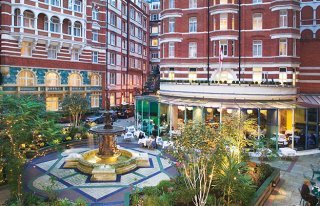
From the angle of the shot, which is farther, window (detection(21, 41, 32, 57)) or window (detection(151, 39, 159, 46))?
window (detection(151, 39, 159, 46))

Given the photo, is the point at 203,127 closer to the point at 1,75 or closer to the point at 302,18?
the point at 1,75

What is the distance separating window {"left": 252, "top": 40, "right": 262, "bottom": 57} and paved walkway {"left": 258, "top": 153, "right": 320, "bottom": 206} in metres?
14.3

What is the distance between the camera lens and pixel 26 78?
3669 centimetres

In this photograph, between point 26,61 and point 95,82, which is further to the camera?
point 95,82

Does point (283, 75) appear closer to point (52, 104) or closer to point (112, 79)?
point (112, 79)

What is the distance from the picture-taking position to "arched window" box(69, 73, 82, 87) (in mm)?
42766

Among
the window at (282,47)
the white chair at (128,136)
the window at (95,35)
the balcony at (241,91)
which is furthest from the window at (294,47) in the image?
the window at (95,35)

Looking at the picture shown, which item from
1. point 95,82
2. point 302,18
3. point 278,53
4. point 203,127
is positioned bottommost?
point 203,127

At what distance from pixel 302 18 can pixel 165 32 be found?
1856cm

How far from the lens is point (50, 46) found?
39250mm

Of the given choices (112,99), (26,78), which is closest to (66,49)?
(26,78)

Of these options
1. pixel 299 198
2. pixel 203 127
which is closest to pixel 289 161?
pixel 299 198

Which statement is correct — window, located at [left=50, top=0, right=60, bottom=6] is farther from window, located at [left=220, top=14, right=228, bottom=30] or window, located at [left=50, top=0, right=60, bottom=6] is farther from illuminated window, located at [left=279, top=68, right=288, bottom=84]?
illuminated window, located at [left=279, top=68, right=288, bottom=84]

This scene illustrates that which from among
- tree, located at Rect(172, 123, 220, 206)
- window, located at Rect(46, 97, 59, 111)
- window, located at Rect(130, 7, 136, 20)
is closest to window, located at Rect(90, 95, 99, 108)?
window, located at Rect(46, 97, 59, 111)
